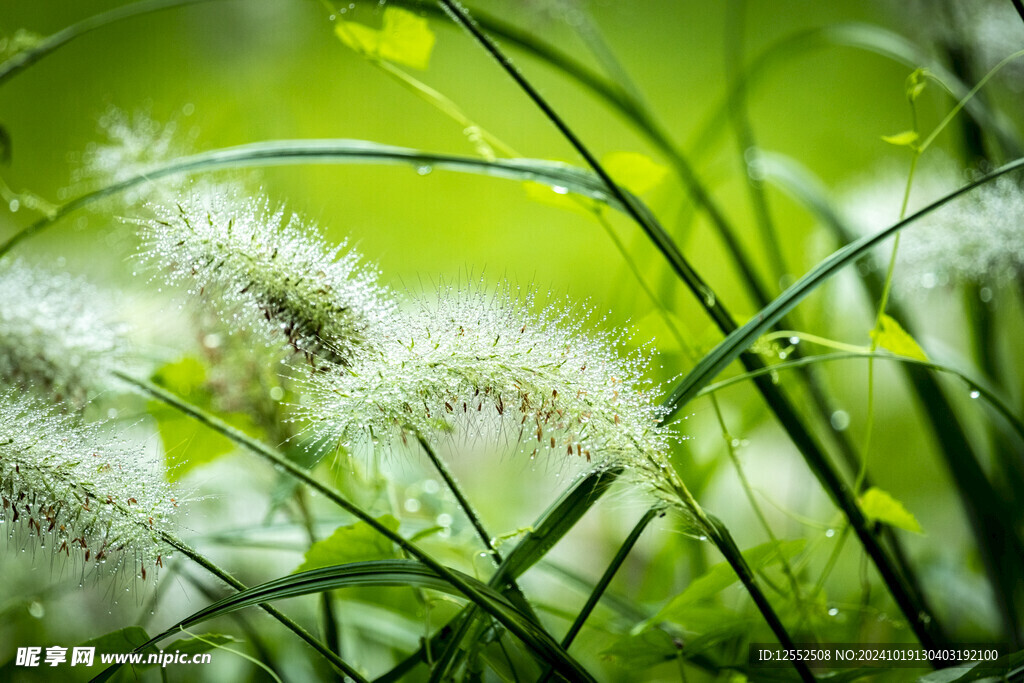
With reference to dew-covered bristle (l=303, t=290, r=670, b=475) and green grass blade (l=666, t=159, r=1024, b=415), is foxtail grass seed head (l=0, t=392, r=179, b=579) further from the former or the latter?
green grass blade (l=666, t=159, r=1024, b=415)

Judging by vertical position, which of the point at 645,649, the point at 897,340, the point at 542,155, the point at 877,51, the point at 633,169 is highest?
the point at 542,155

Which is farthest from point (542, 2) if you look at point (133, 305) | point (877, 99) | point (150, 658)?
point (877, 99)

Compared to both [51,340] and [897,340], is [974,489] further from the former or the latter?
[51,340]

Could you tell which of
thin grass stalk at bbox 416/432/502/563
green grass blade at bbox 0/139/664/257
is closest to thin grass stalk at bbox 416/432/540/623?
thin grass stalk at bbox 416/432/502/563

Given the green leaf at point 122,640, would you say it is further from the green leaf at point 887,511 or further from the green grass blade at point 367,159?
the green leaf at point 887,511

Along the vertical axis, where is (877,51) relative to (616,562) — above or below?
above

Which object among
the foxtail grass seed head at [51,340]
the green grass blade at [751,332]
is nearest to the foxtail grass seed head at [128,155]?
the foxtail grass seed head at [51,340]

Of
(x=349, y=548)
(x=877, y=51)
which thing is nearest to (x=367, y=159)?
(x=349, y=548)
